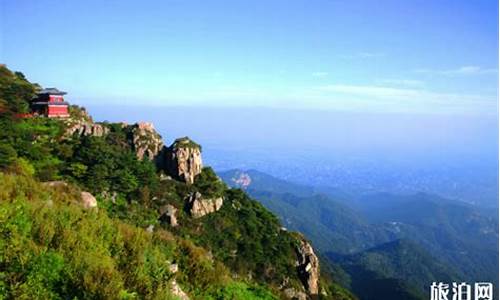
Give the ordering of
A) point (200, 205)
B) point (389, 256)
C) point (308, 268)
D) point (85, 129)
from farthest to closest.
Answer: point (389, 256), point (85, 129), point (308, 268), point (200, 205)

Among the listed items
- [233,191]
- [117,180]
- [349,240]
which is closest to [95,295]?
[117,180]

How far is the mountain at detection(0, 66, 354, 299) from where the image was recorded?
1002cm

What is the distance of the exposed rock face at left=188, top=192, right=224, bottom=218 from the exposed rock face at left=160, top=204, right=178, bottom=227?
1.60 m

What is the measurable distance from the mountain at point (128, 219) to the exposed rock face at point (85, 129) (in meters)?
0.08

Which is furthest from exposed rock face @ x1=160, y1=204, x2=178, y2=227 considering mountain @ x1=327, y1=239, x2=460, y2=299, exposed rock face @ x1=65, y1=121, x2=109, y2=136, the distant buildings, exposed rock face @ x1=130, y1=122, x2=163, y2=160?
mountain @ x1=327, y1=239, x2=460, y2=299

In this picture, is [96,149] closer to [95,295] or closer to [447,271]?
[95,295]

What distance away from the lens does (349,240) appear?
589ft

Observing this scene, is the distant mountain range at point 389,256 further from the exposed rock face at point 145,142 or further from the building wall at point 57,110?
the building wall at point 57,110

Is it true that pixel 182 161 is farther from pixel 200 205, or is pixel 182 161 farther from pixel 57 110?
pixel 57 110

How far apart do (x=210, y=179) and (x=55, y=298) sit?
2547 cm

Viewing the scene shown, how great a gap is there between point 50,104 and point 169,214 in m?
12.2

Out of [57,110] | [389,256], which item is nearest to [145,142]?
[57,110]

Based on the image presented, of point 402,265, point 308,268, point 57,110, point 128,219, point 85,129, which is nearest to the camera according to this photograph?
point 128,219

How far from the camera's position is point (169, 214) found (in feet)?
96.4
